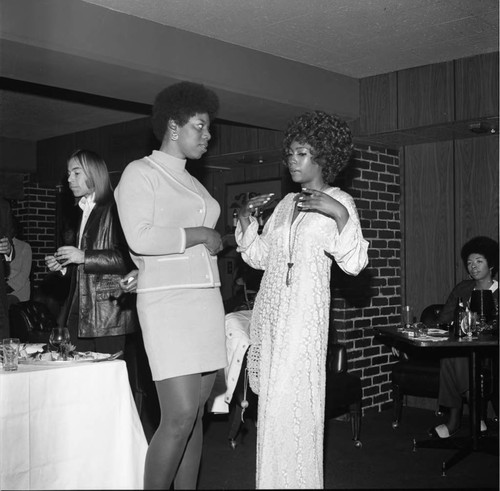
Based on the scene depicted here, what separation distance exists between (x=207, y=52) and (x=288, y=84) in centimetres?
78

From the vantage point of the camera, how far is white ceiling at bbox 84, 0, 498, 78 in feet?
13.4

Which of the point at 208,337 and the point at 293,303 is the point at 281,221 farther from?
the point at 208,337

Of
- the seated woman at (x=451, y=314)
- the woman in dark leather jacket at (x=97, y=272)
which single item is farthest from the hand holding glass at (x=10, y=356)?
the seated woman at (x=451, y=314)

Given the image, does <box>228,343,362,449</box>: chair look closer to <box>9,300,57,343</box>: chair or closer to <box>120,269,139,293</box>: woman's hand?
<box>9,300,57,343</box>: chair

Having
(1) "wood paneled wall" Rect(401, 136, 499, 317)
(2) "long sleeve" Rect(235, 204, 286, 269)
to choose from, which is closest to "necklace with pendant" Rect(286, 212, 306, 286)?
(2) "long sleeve" Rect(235, 204, 286, 269)

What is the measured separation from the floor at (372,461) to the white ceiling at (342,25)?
2579 mm

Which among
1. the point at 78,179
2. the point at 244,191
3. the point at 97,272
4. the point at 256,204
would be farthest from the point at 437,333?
the point at 244,191

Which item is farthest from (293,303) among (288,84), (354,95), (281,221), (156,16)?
(354,95)

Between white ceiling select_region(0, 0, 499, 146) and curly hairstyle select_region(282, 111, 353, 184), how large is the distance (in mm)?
1362

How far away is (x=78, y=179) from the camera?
342cm

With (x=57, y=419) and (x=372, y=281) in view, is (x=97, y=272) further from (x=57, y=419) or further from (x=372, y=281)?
(x=372, y=281)

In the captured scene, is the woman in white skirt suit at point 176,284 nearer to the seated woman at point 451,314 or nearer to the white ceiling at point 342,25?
the white ceiling at point 342,25

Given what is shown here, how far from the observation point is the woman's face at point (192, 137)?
2.48m

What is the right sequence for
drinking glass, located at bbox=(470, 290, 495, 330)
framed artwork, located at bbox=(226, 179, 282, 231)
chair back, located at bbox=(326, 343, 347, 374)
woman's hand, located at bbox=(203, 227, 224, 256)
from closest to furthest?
woman's hand, located at bbox=(203, 227, 224, 256)
drinking glass, located at bbox=(470, 290, 495, 330)
chair back, located at bbox=(326, 343, 347, 374)
framed artwork, located at bbox=(226, 179, 282, 231)
